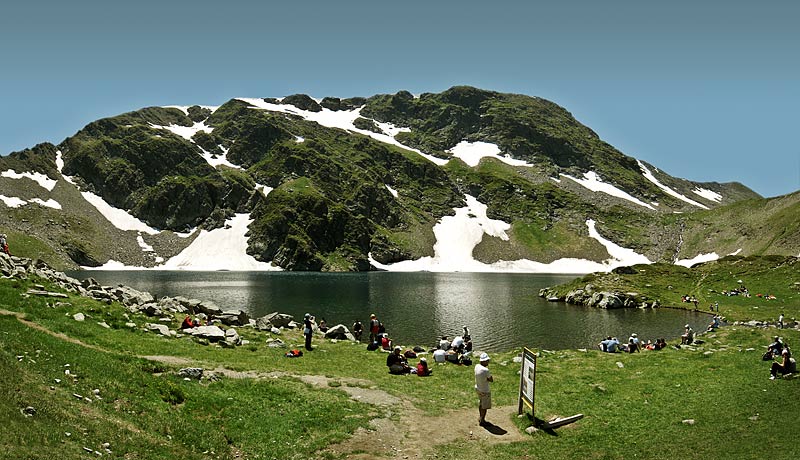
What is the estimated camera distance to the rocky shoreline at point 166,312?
33.9 m

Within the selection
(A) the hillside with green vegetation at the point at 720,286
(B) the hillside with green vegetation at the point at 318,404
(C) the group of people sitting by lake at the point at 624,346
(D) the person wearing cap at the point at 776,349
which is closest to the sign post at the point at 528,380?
(B) the hillside with green vegetation at the point at 318,404

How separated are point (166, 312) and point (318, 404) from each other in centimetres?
2843

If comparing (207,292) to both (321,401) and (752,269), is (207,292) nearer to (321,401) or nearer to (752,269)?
(321,401)

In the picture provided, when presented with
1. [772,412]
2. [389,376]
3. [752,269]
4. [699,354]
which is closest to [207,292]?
[389,376]

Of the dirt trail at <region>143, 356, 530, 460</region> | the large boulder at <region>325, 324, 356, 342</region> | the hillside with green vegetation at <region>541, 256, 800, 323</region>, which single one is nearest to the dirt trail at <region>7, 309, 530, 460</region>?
the dirt trail at <region>143, 356, 530, 460</region>

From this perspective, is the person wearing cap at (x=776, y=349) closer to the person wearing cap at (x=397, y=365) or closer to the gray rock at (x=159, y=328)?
the person wearing cap at (x=397, y=365)

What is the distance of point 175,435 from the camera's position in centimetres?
1584

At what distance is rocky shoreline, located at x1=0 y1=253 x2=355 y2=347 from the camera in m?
33.9

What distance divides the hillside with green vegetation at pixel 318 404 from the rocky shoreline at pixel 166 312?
1.28m

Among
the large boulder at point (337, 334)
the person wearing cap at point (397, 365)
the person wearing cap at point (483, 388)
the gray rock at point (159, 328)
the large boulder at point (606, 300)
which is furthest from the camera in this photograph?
the large boulder at point (606, 300)

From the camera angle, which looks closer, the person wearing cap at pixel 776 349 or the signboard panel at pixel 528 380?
the signboard panel at pixel 528 380

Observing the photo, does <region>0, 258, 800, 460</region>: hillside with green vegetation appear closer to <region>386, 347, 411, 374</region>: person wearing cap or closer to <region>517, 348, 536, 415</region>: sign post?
<region>517, 348, 536, 415</region>: sign post

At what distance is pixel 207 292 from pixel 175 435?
344 ft

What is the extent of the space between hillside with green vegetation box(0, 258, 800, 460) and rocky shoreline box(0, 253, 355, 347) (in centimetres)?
128
